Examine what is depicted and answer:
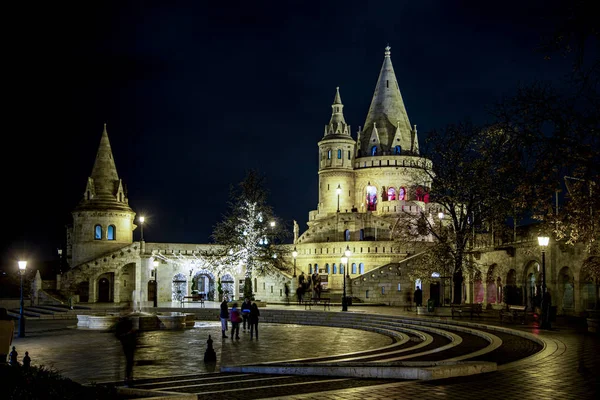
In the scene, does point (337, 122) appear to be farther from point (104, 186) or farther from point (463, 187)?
point (463, 187)

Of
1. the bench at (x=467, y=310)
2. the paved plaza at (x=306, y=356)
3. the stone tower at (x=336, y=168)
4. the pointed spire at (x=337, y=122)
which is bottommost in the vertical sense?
the paved plaza at (x=306, y=356)

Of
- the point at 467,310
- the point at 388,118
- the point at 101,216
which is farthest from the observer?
the point at 388,118

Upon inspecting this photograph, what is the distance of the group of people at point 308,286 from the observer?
44.6 m

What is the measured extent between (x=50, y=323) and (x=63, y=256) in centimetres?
4032

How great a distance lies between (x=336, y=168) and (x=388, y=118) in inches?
342

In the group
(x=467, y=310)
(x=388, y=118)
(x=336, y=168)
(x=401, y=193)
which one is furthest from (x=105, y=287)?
(x=388, y=118)

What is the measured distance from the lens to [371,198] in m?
78.9

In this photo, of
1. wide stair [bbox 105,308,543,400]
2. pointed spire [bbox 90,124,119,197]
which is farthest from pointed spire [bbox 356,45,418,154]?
wide stair [bbox 105,308,543,400]

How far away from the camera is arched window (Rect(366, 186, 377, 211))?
257 ft

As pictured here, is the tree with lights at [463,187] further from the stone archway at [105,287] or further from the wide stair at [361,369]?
the stone archway at [105,287]

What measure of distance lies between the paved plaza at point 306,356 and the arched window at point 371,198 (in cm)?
4505

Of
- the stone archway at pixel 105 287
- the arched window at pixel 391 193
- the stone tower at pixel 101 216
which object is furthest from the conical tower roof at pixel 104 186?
the arched window at pixel 391 193

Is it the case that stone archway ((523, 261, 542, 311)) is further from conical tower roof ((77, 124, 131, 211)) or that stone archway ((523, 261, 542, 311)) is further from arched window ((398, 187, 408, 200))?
arched window ((398, 187, 408, 200))

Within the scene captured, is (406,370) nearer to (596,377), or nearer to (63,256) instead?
(596,377)
